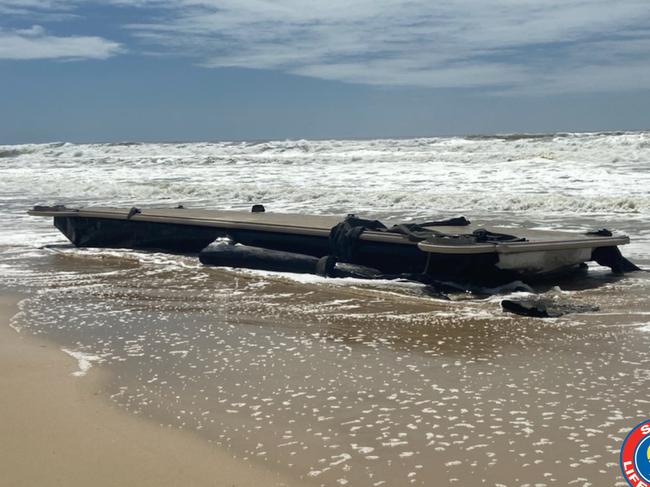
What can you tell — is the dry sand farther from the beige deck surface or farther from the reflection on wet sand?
the beige deck surface

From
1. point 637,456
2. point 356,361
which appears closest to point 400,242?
point 356,361

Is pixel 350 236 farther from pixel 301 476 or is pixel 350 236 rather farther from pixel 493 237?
pixel 301 476

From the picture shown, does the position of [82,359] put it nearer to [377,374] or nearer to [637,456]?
[377,374]

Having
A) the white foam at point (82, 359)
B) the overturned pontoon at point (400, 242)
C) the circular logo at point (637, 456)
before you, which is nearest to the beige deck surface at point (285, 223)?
the overturned pontoon at point (400, 242)

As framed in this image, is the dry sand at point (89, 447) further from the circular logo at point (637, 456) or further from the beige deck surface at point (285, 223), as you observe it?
the beige deck surface at point (285, 223)

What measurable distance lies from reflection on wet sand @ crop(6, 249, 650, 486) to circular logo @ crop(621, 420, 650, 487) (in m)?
0.04

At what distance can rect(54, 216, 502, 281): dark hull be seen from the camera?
6.25m

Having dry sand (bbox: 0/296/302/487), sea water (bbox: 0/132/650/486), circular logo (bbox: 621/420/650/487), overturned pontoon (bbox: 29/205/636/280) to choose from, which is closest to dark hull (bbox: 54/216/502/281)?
overturned pontoon (bbox: 29/205/636/280)

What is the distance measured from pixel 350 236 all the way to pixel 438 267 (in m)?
0.90

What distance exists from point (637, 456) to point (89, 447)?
2.06 metres

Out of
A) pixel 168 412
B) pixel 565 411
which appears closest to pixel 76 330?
pixel 168 412

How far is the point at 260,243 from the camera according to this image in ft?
25.5

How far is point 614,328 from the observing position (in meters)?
4.80

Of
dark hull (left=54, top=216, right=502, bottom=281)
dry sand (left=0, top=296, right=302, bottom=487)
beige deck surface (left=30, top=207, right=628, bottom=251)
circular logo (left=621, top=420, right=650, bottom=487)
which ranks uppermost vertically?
beige deck surface (left=30, top=207, right=628, bottom=251)
